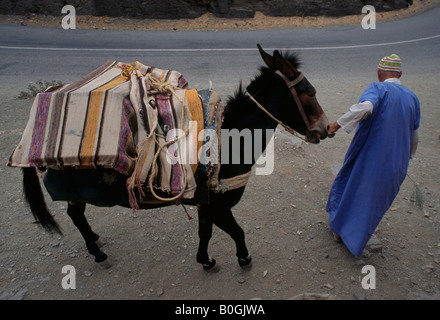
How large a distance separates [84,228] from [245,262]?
153cm

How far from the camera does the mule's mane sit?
2348 millimetres

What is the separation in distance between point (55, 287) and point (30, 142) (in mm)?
1451

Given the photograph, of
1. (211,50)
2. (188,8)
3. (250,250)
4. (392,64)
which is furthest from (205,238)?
(188,8)

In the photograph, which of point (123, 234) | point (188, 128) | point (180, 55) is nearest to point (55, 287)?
point (123, 234)

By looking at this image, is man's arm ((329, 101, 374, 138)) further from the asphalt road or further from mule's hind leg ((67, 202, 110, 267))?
the asphalt road

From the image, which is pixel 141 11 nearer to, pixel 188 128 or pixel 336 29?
pixel 336 29

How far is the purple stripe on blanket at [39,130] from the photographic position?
2107 millimetres

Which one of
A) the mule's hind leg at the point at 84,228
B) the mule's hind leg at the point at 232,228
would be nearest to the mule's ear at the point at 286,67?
the mule's hind leg at the point at 232,228

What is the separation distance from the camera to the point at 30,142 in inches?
84.8

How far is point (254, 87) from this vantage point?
7.88ft

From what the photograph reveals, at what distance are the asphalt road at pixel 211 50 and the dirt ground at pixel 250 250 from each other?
361 centimetres

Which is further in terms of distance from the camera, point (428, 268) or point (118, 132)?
point (428, 268)

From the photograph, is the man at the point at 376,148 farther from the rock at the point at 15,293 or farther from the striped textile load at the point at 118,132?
the rock at the point at 15,293

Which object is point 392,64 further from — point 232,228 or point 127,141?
point 127,141
